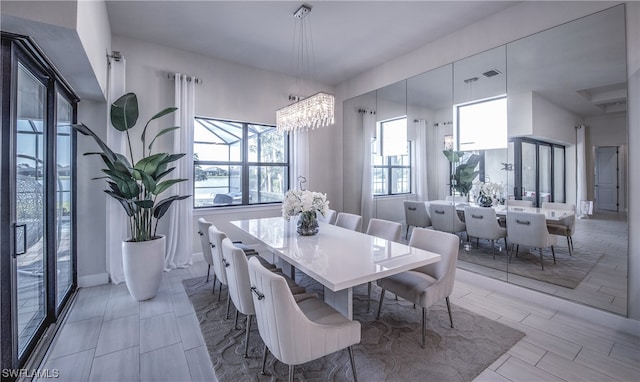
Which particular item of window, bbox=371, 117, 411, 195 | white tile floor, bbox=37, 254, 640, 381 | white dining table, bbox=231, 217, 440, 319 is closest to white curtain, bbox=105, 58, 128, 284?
white tile floor, bbox=37, 254, 640, 381

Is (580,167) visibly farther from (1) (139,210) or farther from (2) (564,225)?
(1) (139,210)

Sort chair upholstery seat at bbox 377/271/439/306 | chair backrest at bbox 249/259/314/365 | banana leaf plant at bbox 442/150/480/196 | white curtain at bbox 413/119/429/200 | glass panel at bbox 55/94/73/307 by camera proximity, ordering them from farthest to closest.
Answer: white curtain at bbox 413/119/429/200, banana leaf plant at bbox 442/150/480/196, glass panel at bbox 55/94/73/307, chair upholstery seat at bbox 377/271/439/306, chair backrest at bbox 249/259/314/365

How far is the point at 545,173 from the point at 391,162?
7.28 ft

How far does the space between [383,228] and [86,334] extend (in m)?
2.91

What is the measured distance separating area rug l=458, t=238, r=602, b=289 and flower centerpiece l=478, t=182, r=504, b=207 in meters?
0.50

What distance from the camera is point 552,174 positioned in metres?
3.00

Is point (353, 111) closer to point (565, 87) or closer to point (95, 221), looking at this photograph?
point (565, 87)

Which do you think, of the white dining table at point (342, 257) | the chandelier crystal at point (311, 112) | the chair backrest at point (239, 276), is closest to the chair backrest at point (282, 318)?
the white dining table at point (342, 257)

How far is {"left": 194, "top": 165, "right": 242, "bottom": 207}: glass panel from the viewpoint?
4430 millimetres

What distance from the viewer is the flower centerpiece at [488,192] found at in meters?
3.29

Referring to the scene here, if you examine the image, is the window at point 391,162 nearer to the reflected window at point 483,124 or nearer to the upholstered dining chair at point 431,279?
the reflected window at point 483,124

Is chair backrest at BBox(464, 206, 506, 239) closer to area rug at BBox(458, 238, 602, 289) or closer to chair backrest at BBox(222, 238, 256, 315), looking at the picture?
area rug at BBox(458, 238, 602, 289)

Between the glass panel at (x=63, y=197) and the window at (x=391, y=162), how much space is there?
428 cm

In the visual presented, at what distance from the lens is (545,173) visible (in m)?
3.04
